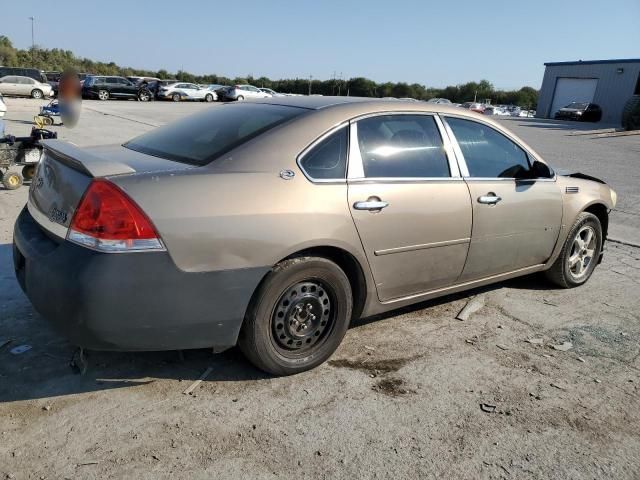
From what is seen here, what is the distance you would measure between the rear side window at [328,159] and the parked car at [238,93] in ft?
129

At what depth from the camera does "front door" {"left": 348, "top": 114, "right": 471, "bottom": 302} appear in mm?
3275

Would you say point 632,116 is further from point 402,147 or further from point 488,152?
point 402,147

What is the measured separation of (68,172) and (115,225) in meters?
0.60

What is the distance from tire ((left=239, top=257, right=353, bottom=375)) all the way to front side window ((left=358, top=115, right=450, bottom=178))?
735 mm

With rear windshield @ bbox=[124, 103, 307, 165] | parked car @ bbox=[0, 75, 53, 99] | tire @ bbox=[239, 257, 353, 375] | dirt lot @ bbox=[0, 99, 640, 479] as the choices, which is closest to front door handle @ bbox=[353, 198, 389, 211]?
tire @ bbox=[239, 257, 353, 375]

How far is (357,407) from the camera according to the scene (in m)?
2.90

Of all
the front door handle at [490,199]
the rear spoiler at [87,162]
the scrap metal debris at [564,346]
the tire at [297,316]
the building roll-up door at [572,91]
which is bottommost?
the scrap metal debris at [564,346]

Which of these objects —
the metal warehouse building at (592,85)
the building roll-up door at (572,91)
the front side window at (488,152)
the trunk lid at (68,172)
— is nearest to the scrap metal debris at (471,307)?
the front side window at (488,152)

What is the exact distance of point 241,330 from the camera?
9.73ft

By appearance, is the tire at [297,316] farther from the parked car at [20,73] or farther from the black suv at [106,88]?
the black suv at [106,88]

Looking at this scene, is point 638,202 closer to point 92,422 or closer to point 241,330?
point 241,330

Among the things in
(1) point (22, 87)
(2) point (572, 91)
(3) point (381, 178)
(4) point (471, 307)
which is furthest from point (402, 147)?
(2) point (572, 91)

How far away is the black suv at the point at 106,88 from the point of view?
118ft

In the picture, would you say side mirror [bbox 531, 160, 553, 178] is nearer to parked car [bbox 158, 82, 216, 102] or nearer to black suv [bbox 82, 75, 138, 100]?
black suv [bbox 82, 75, 138, 100]
